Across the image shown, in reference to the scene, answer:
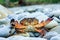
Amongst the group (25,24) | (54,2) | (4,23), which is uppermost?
(25,24)

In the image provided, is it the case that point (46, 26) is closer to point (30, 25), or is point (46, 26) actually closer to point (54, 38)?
point (30, 25)

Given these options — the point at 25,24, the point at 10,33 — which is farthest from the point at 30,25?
the point at 10,33

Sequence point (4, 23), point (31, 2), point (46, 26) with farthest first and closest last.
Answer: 1. point (31, 2)
2. point (4, 23)
3. point (46, 26)

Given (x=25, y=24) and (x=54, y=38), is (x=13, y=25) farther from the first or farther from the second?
(x=54, y=38)

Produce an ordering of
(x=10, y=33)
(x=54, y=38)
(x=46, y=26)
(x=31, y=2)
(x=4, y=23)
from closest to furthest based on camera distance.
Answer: (x=54, y=38)
(x=10, y=33)
(x=46, y=26)
(x=4, y=23)
(x=31, y=2)

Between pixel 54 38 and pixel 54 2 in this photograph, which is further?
pixel 54 2

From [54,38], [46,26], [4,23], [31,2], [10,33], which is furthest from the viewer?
[31,2]

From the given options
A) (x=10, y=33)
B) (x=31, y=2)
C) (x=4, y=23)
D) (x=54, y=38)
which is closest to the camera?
(x=54, y=38)

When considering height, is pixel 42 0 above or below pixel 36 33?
below

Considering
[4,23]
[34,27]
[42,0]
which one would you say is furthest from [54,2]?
[34,27]

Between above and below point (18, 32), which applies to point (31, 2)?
below

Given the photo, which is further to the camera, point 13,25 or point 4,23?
point 4,23
